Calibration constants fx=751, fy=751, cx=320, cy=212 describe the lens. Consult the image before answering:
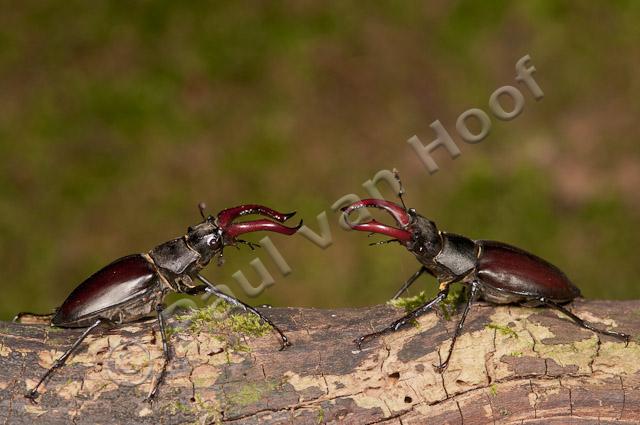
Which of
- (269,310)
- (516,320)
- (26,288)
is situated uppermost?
(26,288)

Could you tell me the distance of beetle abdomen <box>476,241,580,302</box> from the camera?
151 inches

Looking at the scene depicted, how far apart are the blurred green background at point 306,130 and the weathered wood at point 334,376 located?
334cm

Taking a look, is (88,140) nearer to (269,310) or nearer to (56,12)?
(56,12)

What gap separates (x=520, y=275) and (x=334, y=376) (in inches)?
46.0

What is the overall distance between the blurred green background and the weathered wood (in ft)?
10.9

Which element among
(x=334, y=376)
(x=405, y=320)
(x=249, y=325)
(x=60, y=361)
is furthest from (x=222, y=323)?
(x=405, y=320)

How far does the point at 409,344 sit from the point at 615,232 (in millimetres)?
4458

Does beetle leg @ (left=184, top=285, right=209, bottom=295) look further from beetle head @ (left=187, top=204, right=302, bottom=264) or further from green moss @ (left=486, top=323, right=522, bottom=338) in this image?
green moss @ (left=486, top=323, right=522, bottom=338)

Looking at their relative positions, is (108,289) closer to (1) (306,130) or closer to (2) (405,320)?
(2) (405,320)

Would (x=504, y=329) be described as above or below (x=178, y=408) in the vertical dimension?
below

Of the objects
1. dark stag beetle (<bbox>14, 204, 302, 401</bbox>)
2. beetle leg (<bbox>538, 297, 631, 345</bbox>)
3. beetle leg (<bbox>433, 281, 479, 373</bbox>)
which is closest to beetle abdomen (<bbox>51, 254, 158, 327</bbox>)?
dark stag beetle (<bbox>14, 204, 302, 401</bbox>)

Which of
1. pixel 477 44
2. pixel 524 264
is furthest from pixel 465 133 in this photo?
pixel 524 264

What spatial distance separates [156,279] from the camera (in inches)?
151

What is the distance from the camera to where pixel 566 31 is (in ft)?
26.9
